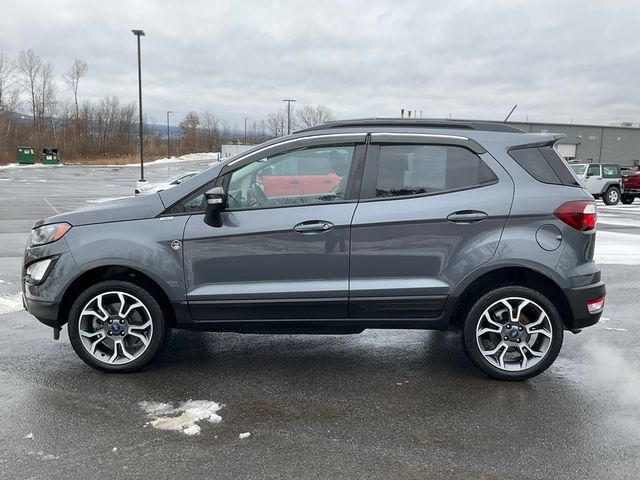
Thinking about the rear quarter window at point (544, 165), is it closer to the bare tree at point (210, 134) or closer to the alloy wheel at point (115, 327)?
the alloy wheel at point (115, 327)

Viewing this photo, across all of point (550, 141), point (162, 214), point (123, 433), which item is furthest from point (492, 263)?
point (123, 433)

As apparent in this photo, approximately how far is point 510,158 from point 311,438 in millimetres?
2508

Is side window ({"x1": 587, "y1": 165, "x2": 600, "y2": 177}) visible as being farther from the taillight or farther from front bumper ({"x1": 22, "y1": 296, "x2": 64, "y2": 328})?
front bumper ({"x1": 22, "y1": 296, "x2": 64, "y2": 328})

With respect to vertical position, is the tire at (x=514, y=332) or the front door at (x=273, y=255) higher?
the front door at (x=273, y=255)

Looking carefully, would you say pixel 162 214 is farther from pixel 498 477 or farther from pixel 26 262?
pixel 498 477

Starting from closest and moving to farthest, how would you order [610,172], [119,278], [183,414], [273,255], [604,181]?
[183,414] → [273,255] → [119,278] → [604,181] → [610,172]

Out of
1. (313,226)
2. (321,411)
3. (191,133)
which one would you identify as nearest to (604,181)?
(313,226)

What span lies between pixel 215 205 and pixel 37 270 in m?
1.51

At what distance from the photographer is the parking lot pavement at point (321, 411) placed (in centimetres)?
303

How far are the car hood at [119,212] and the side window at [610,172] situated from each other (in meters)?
24.1

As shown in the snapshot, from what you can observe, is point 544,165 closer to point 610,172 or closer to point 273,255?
point 273,255

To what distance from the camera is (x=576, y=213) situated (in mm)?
3992

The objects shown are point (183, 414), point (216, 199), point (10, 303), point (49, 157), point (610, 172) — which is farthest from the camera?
point (49, 157)

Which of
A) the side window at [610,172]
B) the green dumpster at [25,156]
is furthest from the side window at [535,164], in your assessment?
the green dumpster at [25,156]
